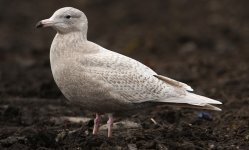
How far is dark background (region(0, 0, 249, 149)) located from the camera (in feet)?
26.8

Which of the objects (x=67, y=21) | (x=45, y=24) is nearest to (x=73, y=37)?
(x=67, y=21)

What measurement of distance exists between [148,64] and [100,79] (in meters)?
6.88

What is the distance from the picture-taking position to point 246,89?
39.8 ft

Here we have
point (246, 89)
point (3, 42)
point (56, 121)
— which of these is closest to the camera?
point (56, 121)

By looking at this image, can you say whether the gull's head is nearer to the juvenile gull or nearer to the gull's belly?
the juvenile gull

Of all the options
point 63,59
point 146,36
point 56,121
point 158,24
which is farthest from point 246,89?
point 158,24

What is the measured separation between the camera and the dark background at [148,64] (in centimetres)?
816

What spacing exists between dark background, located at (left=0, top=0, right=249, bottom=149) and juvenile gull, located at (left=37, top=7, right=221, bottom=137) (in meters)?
0.36

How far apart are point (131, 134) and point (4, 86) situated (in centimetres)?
480

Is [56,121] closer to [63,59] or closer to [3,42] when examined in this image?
[63,59]

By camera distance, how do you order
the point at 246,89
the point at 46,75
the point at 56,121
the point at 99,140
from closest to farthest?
1. the point at 99,140
2. the point at 56,121
3. the point at 246,89
4. the point at 46,75

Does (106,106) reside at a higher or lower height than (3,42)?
lower

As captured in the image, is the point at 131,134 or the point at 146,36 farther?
the point at 146,36

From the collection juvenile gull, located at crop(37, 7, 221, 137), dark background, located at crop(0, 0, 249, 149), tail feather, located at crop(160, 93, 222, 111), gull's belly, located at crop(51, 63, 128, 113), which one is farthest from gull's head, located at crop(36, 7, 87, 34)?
tail feather, located at crop(160, 93, 222, 111)
